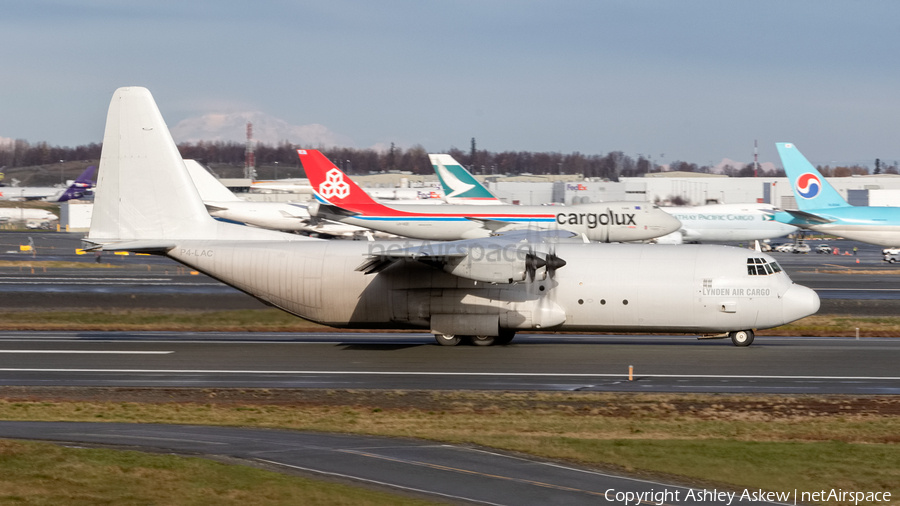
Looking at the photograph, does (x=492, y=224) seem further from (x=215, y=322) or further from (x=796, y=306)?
(x=796, y=306)

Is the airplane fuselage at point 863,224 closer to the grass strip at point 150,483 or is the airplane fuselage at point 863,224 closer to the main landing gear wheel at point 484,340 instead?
the main landing gear wheel at point 484,340

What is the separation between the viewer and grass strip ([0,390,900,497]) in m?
14.3

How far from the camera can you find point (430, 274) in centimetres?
2894

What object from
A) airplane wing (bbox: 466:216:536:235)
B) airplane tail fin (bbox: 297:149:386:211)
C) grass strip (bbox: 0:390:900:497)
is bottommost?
grass strip (bbox: 0:390:900:497)

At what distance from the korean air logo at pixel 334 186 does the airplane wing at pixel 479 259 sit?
1065 inches

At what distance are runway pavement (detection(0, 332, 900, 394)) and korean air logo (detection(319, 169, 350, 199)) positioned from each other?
21.7 meters

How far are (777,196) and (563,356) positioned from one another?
9591 cm

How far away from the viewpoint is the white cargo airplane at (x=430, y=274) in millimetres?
27750

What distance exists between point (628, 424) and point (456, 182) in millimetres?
49895

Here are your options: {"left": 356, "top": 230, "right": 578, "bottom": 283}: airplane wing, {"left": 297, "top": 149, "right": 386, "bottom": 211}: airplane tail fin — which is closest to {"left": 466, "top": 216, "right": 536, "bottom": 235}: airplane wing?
{"left": 297, "top": 149, "right": 386, "bottom": 211}: airplane tail fin

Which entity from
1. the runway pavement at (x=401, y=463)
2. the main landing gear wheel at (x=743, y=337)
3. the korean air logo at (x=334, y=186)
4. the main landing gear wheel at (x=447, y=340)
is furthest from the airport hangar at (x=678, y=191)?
the runway pavement at (x=401, y=463)

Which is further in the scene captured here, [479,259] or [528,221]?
[528,221]

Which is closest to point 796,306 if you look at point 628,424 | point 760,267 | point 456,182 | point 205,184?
point 760,267

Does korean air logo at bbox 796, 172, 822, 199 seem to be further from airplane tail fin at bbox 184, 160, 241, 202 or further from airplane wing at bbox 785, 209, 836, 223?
airplane tail fin at bbox 184, 160, 241, 202
